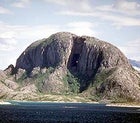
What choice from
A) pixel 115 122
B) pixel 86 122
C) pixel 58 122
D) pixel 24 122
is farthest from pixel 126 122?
pixel 24 122

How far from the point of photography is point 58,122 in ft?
655

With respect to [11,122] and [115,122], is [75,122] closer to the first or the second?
[115,122]

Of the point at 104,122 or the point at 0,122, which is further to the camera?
the point at 104,122

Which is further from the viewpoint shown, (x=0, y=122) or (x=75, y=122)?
(x=75, y=122)

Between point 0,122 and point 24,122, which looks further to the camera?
point 24,122

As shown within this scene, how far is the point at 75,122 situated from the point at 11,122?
1245 inches

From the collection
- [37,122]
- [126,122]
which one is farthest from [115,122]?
[37,122]

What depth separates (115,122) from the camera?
19550 centimetres

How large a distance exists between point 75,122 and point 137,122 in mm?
30108

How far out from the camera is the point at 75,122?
19738cm

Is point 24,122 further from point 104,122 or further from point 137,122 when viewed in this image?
point 137,122

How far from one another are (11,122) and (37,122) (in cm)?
1483

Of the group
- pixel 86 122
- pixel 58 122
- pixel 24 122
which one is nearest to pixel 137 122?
pixel 86 122

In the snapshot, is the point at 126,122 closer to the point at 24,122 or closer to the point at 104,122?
the point at 104,122
